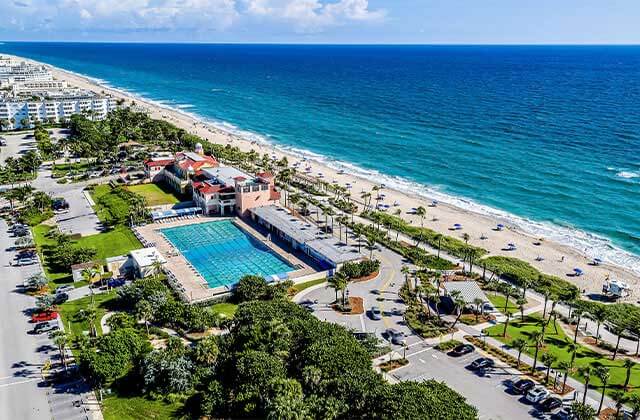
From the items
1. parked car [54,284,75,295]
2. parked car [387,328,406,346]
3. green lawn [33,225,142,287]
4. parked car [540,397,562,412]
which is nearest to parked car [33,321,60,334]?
parked car [54,284,75,295]

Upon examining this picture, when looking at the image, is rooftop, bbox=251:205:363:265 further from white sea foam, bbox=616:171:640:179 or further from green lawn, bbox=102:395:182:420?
white sea foam, bbox=616:171:640:179

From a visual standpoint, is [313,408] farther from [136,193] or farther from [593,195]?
[593,195]

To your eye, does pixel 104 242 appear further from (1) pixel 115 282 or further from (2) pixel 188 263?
(2) pixel 188 263

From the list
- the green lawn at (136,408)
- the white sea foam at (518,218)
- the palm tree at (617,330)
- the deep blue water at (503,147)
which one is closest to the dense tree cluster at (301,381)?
the green lawn at (136,408)

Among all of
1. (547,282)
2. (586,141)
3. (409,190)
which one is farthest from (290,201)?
(586,141)

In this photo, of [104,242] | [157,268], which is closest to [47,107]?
[104,242]

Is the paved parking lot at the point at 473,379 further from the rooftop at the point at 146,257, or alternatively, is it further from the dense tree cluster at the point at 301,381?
the rooftop at the point at 146,257
